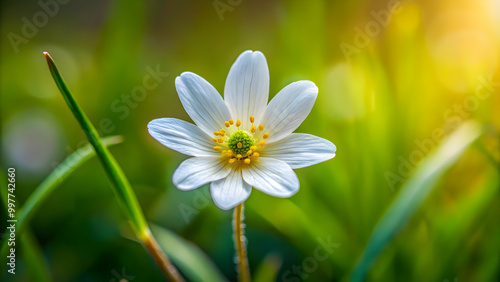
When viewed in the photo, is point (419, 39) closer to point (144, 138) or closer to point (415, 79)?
point (415, 79)

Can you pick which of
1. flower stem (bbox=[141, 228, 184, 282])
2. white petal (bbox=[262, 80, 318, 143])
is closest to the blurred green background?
flower stem (bbox=[141, 228, 184, 282])

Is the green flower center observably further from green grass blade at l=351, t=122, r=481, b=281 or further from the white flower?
green grass blade at l=351, t=122, r=481, b=281

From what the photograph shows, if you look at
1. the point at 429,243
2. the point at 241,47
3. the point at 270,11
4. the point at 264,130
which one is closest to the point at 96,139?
the point at 264,130

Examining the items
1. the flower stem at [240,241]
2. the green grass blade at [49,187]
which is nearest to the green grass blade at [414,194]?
the flower stem at [240,241]

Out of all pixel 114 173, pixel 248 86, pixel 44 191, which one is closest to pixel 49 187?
pixel 44 191

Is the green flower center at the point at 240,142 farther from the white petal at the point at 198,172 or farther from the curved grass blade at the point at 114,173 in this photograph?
the curved grass blade at the point at 114,173
